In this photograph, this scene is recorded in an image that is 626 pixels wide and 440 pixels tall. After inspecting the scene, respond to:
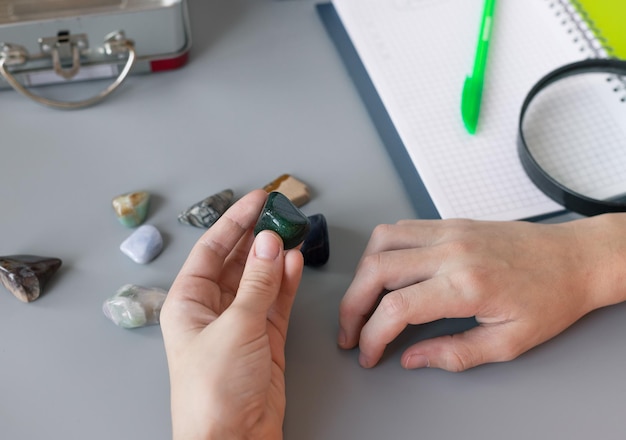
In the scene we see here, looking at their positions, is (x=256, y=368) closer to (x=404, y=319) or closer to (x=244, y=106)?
(x=404, y=319)

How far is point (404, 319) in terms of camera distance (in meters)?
0.65

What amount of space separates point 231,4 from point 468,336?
0.59 meters

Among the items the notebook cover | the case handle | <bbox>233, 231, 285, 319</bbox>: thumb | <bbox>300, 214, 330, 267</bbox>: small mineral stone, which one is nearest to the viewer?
<bbox>233, 231, 285, 319</bbox>: thumb

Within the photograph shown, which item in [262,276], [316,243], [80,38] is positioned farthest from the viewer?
[80,38]

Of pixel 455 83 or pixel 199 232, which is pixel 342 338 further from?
pixel 455 83

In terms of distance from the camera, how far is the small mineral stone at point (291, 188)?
78 centimetres

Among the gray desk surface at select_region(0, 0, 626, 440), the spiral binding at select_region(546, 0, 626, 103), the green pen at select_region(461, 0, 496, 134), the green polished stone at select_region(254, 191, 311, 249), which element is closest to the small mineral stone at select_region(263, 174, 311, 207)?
the gray desk surface at select_region(0, 0, 626, 440)

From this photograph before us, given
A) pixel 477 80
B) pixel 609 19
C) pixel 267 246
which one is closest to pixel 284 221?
pixel 267 246

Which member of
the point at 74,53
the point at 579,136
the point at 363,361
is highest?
the point at 74,53

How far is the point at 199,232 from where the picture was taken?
760 millimetres

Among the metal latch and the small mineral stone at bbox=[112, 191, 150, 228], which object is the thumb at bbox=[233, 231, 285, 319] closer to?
the small mineral stone at bbox=[112, 191, 150, 228]

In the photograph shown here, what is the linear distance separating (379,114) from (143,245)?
0.33 metres

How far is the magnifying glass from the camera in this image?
79 centimetres

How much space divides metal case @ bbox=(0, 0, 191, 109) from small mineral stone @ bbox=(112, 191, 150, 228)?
0.17 metres
